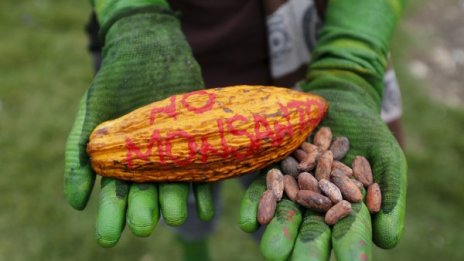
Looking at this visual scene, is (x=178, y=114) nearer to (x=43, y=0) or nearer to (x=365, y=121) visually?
(x=365, y=121)

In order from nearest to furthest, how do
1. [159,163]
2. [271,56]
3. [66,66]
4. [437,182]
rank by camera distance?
[159,163]
[271,56]
[437,182]
[66,66]

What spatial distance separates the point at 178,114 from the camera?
3.82 feet

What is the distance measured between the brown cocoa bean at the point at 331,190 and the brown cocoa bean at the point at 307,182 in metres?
0.01

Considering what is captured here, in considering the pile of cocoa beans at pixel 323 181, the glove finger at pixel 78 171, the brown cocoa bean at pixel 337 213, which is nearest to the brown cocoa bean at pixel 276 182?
the pile of cocoa beans at pixel 323 181

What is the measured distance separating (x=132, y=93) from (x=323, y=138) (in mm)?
447

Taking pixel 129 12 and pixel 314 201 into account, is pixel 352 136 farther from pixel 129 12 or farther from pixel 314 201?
pixel 129 12

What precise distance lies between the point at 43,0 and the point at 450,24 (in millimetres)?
2456

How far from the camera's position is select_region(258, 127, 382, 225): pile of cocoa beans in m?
1.07

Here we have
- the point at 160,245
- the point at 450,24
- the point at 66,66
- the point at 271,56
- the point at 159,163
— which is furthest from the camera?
the point at 450,24

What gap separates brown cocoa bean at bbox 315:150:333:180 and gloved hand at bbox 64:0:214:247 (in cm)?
25

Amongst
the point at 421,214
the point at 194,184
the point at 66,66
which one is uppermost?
the point at 194,184

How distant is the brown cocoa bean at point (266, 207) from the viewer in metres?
1.06

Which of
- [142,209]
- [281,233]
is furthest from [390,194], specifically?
[142,209]

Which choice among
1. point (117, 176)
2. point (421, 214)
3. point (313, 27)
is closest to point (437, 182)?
point (421, 214)
